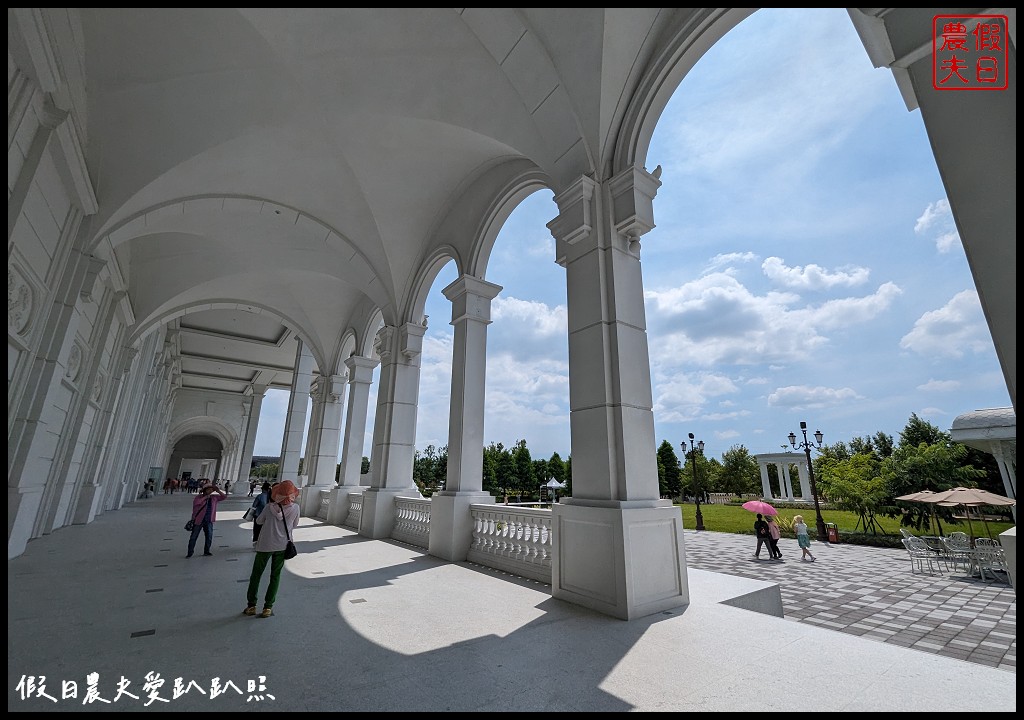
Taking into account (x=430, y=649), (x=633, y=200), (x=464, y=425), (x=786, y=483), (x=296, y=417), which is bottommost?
(x=430, y=649)

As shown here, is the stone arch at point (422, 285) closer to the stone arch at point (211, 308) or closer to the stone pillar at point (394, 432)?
the stone pillar at point (394, 432)

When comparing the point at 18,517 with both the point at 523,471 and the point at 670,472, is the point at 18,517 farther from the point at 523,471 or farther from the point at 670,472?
the point at 670,472

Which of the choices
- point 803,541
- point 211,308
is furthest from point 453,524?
point 211,308

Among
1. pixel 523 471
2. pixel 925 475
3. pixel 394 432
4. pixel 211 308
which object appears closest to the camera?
pixel 394 432

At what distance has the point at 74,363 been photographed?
957 cm

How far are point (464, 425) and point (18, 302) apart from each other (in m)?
6.98

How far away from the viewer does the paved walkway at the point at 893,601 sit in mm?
5969

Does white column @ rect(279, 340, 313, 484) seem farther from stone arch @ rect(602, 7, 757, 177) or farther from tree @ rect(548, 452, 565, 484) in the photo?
tree @ rect(548, 452, 565, 484)

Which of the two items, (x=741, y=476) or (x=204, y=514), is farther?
(x=741, y=476)

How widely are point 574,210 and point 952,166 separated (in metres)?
3.72

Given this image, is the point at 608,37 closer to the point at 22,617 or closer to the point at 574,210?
the point at 574,210

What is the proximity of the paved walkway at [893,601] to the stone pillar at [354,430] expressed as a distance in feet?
34.5

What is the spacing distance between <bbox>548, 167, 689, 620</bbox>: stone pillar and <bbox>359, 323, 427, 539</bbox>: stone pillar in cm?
570

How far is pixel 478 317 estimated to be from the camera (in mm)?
8586
